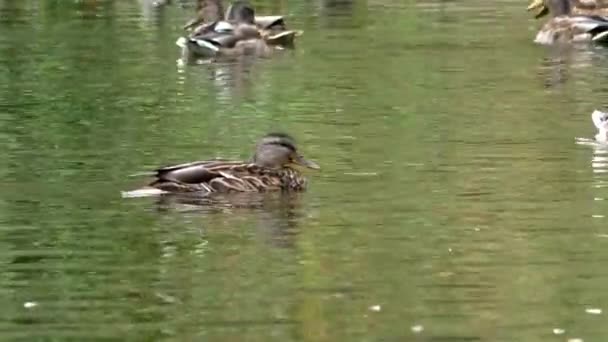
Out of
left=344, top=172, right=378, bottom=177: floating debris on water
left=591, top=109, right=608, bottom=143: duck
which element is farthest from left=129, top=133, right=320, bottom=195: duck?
left=591, top=109, right=608, bottom=143: duck

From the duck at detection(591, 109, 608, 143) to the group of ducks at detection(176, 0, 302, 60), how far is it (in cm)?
1098

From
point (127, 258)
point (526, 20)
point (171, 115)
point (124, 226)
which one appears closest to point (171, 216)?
point (124, 226)

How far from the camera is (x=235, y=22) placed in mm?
33031

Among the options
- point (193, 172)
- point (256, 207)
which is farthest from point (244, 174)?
point (256, 207)

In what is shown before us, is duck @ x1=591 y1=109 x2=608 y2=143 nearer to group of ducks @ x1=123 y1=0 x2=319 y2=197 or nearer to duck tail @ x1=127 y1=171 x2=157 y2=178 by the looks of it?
group of ducks @ x1=123 y1=0 x2=319 y2=197

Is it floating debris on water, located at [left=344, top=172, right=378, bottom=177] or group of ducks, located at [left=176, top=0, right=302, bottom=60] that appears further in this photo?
group of ducks, located at [left=176, top=0, right=302, bottom=60]

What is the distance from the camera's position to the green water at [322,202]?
12.1 metres

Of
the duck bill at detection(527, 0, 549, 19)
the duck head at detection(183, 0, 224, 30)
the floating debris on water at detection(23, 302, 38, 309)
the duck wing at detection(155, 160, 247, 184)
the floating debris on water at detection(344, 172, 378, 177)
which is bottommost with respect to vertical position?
the duck bill at detection(527, 0, 549, 19)

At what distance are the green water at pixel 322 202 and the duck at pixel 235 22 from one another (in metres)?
1.24

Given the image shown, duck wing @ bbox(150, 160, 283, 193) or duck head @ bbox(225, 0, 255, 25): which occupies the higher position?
duck wing @ bbox(150, 160, 283, 193)

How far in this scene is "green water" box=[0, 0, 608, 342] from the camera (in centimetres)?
1212

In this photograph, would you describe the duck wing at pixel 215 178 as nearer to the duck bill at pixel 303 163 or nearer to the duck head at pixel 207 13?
the duck bill at pixel 303 163

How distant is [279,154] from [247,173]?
45 centimetres

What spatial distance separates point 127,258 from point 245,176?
134 inches
